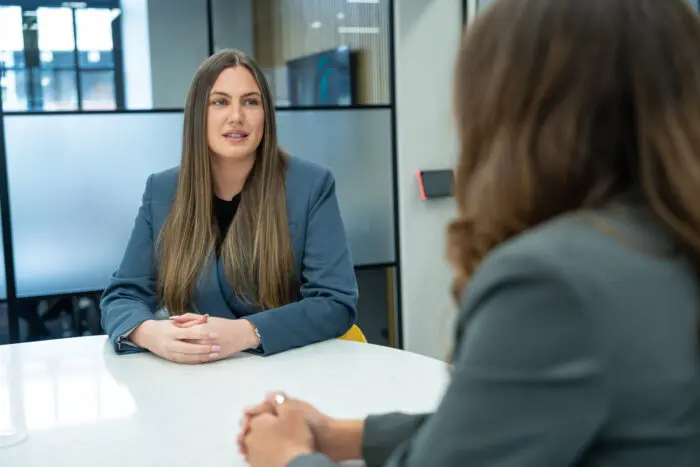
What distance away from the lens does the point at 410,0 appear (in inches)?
135

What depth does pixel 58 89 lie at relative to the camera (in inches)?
116

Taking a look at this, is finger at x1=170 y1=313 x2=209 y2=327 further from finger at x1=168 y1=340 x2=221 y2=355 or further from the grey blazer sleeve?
the grey blazer sleeve

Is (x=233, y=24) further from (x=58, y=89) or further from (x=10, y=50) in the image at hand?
(x=10, y=50)

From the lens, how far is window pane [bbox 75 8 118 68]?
295 cm

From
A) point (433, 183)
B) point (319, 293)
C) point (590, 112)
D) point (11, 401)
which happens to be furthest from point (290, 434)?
point (433, 183)

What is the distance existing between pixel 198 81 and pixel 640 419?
1725mm

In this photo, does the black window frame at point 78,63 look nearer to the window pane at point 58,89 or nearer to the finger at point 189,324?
the window pane at point 58,89

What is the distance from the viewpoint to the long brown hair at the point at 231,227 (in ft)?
6.47

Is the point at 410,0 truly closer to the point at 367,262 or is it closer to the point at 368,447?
the point at 367,262

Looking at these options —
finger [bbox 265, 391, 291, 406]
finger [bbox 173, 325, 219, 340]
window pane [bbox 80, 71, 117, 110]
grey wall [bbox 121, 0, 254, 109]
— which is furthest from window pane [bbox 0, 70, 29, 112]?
finger [bbox 265, 391, 291, 406]

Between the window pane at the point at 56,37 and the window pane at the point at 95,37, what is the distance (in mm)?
34

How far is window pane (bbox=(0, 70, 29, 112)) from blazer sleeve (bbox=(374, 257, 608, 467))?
2.73 m

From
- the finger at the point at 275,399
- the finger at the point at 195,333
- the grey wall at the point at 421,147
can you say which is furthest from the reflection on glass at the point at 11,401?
the grey wall at the point at 421,147

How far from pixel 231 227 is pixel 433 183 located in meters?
1.71
